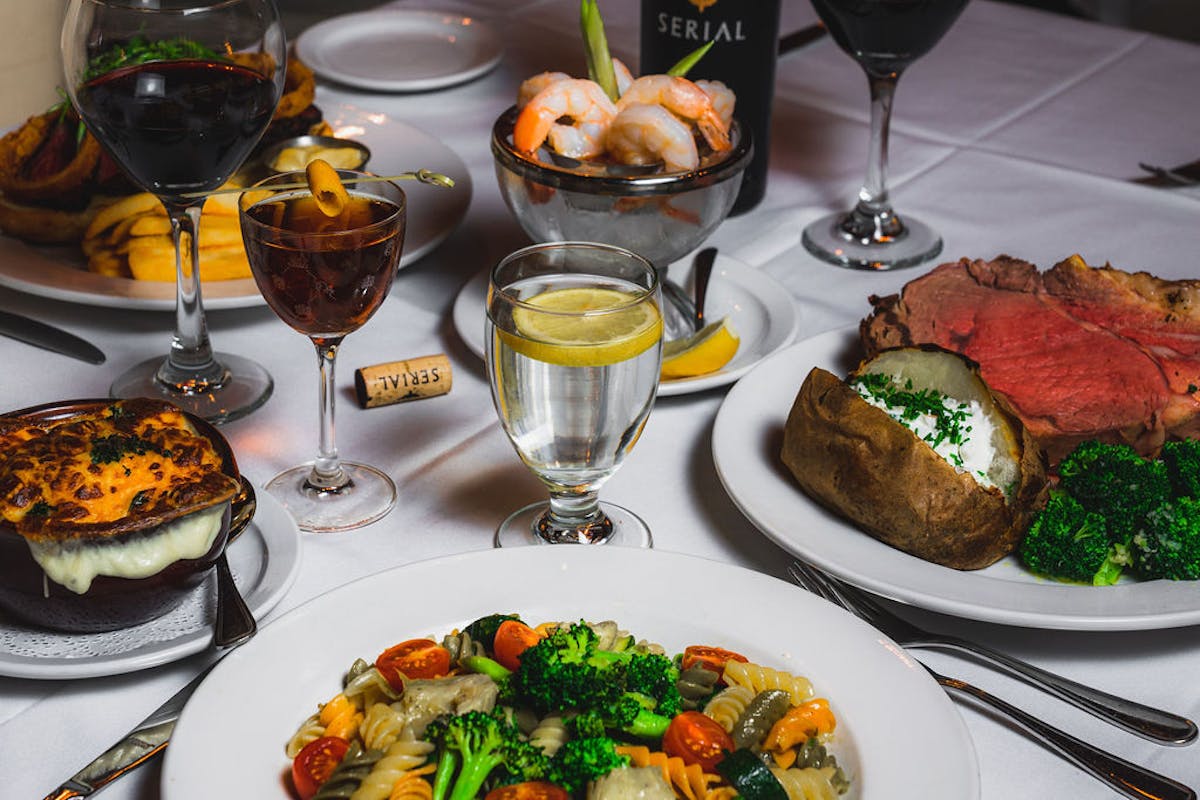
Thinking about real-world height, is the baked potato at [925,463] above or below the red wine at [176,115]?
below

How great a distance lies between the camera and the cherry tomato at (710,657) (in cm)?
121

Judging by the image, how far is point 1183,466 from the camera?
1.47 meters

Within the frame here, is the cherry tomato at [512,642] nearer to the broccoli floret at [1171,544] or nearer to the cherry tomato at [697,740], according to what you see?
the cherry tomato at [697,740]

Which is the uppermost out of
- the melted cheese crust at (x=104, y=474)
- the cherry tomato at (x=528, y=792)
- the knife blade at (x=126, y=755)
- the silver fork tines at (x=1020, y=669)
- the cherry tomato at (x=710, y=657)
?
the melted cheese crust at (x=104, y=474)

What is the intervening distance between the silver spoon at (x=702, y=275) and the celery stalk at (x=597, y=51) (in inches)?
11.2

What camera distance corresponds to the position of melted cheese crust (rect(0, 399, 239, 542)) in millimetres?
1210

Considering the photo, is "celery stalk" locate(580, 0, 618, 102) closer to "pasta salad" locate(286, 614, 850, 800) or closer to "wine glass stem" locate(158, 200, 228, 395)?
"wine glass stem" locate(158, 200, 228, 395)

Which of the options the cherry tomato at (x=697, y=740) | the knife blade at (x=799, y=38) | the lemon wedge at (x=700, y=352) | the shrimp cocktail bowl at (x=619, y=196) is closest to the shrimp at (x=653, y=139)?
the shrimp cocktail bowl at (x=619, y=196)

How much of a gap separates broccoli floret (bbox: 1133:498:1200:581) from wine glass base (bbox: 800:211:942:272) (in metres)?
0.95

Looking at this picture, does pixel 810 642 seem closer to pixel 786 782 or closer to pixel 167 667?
pixel 786 782

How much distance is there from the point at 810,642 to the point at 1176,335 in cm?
85

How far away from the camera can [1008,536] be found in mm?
1404

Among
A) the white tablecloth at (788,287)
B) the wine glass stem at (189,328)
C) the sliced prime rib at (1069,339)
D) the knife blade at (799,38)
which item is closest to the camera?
the white tablecloth at (788,287)

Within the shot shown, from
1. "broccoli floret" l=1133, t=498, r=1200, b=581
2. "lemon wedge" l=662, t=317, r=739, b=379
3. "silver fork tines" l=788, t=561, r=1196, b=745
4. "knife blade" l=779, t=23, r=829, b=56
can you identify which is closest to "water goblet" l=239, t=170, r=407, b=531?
"lemon wedge" l=662, t=317, r=739, b=379
